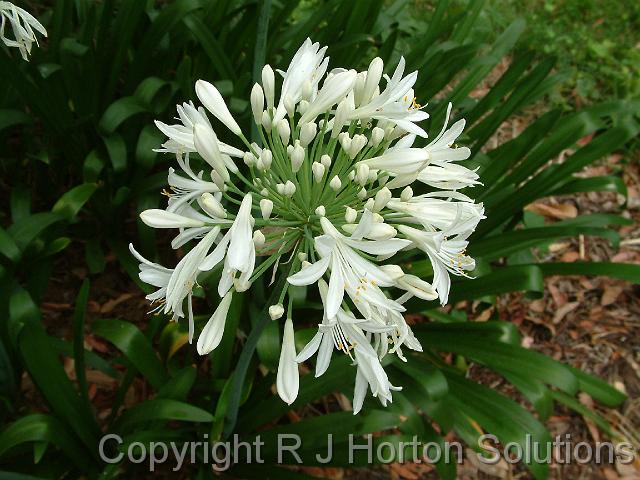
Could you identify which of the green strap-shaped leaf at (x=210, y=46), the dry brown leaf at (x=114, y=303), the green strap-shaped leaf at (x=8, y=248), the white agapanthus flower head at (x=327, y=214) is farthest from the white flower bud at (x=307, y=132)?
the dry brown leaf at (x=114, y=303)

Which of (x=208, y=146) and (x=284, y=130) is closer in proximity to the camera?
(x=208, y=146)

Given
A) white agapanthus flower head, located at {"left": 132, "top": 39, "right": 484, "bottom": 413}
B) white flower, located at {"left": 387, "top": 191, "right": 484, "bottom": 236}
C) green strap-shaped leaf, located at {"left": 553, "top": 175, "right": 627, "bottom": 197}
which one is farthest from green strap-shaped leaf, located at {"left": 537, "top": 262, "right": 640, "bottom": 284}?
white flower, located at {"left": 387, "top": 191, "right": 484, "bottom": 236}

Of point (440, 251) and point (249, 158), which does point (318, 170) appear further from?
point (440, 251)

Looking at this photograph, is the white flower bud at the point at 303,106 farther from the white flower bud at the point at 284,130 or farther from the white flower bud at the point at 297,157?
the white flower bud at the point at 297,157

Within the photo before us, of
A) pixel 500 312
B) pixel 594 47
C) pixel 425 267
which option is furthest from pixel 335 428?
pixel 594 47

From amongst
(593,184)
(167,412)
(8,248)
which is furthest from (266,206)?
(593,184)

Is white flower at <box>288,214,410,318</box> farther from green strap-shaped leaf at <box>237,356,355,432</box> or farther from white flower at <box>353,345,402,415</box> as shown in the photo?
green strap-shaped leaf at <box>237,356,355,432</box>

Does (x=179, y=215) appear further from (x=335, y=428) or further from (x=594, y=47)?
(x=594, y=47)

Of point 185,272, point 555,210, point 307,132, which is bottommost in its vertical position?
point 185,272
